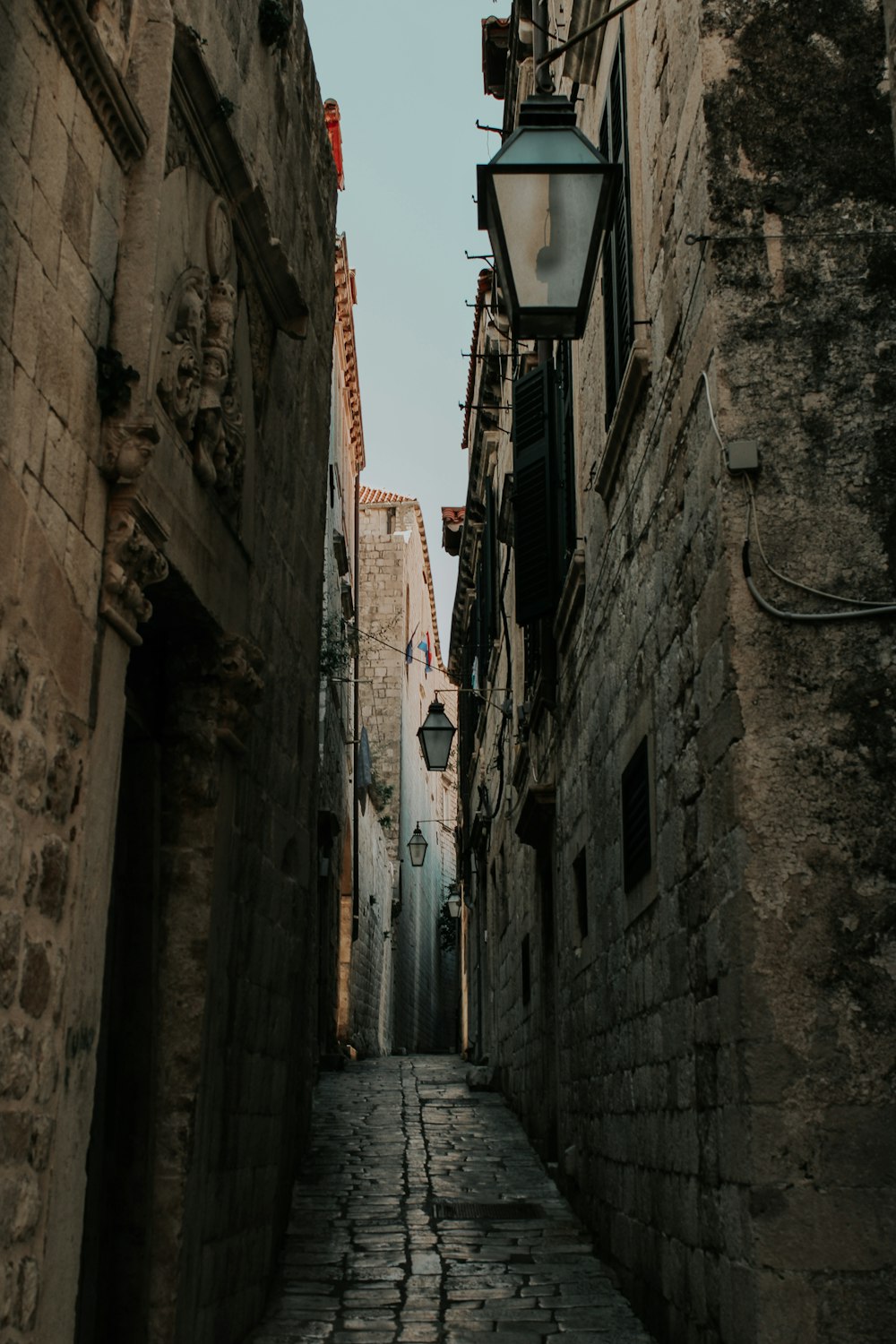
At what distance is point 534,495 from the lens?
9898 millimetres

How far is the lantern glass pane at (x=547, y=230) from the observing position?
15.3 ft

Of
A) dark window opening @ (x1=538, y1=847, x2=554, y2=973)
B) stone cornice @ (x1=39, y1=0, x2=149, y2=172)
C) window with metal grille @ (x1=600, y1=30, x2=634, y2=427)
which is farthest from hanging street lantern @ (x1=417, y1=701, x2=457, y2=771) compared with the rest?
stone cornice @ (x1=39, y1=0, x2=149, y2=172)

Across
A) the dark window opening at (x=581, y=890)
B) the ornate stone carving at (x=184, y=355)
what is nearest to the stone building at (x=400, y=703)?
the dark window opening at (x=581, y=890)

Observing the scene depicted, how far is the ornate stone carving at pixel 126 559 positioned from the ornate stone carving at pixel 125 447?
6cm

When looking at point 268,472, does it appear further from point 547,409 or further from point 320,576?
point 547,409

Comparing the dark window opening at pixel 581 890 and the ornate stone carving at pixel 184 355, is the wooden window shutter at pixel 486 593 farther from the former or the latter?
the ornate stone carving at pixel 184 355

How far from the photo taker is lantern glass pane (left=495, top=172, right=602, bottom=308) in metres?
4.68

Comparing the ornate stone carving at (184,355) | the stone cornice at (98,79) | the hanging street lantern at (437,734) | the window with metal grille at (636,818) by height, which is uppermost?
the hanging street lantern at (437,734)

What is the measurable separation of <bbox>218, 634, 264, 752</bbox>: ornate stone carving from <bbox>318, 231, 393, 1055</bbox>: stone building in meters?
7.57

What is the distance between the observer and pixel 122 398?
4430 millimetres

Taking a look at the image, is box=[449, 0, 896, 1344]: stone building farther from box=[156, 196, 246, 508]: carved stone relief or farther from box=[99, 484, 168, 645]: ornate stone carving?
box=[99, 484, 168, 645]: ornate stone carving

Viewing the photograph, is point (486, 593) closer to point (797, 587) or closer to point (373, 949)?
point (373, 949)

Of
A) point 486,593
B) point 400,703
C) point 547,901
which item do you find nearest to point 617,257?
point 547,901

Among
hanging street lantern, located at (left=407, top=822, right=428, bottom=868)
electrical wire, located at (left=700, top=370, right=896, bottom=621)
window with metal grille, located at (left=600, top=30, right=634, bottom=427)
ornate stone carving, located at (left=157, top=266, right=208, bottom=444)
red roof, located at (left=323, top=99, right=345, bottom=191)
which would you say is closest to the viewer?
electrical wire, located at (left=700, top=370, right=896, bottom=621)
